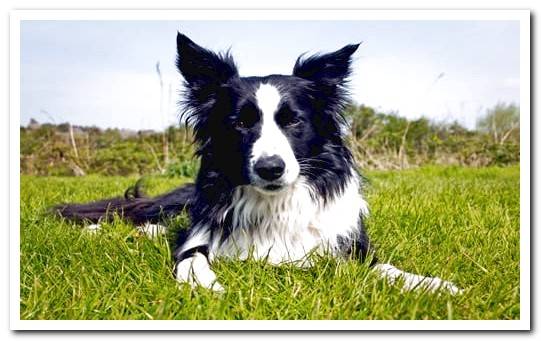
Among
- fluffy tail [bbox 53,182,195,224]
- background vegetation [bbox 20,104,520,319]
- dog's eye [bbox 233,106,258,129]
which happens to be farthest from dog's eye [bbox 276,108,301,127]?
fluffy tail [bbox 53,182,195,224]

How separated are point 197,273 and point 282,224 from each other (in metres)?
0.55

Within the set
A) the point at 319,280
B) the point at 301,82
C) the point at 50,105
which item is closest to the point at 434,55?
the point at 301,82

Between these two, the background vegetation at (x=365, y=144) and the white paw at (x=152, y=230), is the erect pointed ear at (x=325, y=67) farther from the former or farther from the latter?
the white paw at (x=152, y=230)

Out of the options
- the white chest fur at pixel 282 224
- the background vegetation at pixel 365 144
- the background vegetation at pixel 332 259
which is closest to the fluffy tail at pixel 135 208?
the background vegetation at pixel 332 259

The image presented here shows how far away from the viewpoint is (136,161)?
18.1 ft

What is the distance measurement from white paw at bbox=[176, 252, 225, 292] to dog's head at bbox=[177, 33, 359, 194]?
0.44 meters

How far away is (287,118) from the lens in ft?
9.54

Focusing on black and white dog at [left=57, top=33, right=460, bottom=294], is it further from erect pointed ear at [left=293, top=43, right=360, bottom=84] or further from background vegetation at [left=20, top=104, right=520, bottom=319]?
background vegetation at [left=20, top=104, right=520, bottom=319]

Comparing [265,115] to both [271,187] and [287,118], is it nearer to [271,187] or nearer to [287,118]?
[287,118]

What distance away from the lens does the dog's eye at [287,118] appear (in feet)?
9.45

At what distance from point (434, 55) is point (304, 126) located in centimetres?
100

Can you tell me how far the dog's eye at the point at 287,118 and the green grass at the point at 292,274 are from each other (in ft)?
2.27
